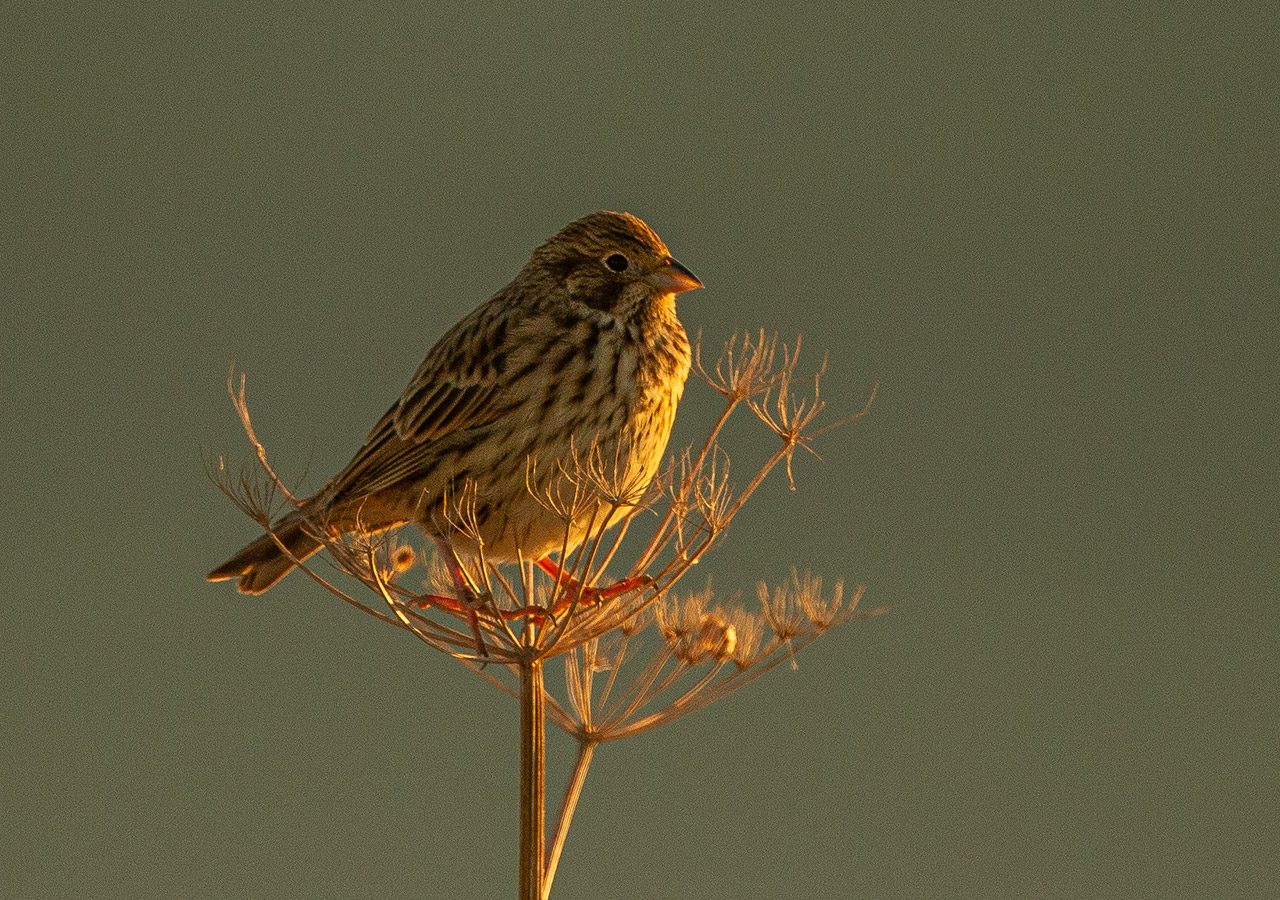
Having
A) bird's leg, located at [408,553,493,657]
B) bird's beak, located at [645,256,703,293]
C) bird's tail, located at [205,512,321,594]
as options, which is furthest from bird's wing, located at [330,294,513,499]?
bird's leg, located at [408,553,493,657]

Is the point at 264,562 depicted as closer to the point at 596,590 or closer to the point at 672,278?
the point at 596,590

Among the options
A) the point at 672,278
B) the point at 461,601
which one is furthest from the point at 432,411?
the point at 461,601

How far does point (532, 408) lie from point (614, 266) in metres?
0.60

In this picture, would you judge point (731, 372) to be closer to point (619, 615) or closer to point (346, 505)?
point (619, 615)

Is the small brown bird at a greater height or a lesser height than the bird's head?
lesser

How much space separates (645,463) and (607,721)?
1156 millimetres

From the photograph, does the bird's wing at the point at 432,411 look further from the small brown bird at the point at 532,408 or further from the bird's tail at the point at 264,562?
the bird's tail at the point at 264,562

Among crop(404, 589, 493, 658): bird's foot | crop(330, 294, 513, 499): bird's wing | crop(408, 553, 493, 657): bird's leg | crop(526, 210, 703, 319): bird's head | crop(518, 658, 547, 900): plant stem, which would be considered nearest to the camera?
crop(518, 658, 547, 900): plant stem

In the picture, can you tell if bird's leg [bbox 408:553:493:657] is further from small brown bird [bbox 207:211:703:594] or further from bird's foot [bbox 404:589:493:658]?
small brown bird [bbox 207:211:703:594]

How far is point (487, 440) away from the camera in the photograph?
471 centimetres

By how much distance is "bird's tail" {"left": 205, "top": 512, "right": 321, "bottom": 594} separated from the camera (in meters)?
4.71

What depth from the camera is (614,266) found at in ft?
16.3

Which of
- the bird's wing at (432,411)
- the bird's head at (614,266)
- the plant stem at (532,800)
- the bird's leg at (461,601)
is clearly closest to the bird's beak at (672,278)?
the bird's head at (614,266)

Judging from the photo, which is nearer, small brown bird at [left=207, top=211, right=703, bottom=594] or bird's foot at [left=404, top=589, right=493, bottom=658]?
bird's foot at [left=404, top=589, right=493, bottom=658]
